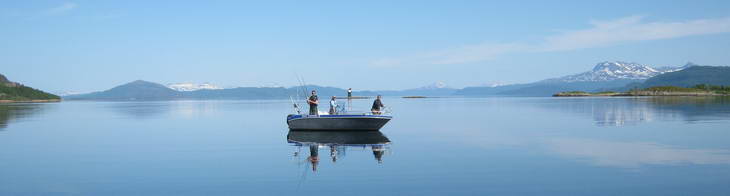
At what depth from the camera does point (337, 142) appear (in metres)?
25.7

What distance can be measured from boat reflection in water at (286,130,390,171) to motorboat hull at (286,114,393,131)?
31 centimetres

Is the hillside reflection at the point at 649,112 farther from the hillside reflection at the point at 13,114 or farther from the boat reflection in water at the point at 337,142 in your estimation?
the hillside reflection at the point at 13,114

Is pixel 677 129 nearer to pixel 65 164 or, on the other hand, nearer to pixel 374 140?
pixel 374 140

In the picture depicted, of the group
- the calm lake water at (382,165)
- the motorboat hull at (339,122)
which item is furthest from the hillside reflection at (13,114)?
Result: the calm lake water at (382,165)

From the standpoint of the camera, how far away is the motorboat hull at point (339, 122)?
3164 centimetres

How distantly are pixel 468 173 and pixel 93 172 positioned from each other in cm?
1043

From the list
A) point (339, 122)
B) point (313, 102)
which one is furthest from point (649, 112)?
point (313, 102)

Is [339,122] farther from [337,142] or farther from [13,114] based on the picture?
[13,114]

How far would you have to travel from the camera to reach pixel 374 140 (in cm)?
2681

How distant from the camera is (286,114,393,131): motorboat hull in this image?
31.6 metres

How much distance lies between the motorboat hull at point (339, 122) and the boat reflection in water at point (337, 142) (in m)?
0.31

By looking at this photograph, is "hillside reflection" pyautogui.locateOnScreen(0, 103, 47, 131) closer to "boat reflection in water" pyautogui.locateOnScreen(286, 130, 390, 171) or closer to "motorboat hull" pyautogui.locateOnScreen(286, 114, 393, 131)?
"motorboat hull" pyautogui.locateOnScreen(286, 114, 393, 131)

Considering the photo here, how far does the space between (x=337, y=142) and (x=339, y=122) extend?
20.7 ft

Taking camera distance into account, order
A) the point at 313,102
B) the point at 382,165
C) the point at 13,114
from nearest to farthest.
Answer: the point at 382,165 → the point at 313,102 → the point at 13,114
